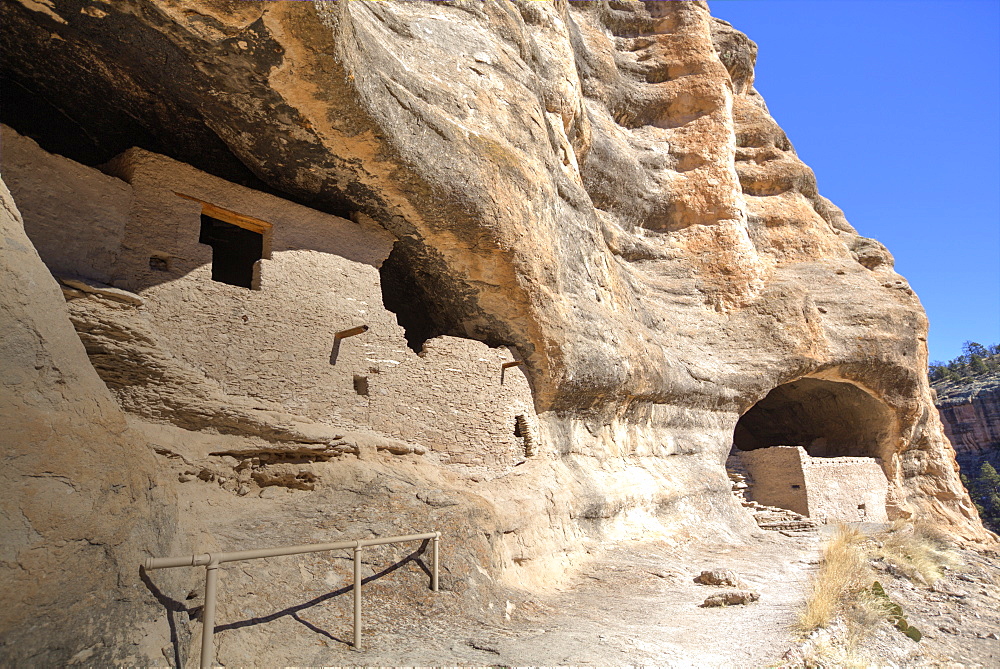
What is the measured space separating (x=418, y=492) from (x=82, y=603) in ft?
11.2

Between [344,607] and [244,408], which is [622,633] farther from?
[244,408]

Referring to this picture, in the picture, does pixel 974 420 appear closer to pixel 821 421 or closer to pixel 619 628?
pixel 821 421

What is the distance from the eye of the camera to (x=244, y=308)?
6484mm

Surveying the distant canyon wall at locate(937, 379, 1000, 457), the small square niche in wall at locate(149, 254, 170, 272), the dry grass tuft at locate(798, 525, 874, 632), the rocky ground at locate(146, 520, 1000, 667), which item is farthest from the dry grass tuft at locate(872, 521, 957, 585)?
the distant canyon wall at locate(937, 379, 1000, 457)

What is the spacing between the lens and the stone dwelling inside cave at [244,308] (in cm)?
559

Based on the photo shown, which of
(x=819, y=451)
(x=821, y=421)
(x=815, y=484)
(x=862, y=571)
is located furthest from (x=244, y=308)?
(x=819, y=451)

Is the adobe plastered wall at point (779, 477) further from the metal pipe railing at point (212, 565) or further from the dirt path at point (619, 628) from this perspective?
the metal pipe railing at point (212, 565)

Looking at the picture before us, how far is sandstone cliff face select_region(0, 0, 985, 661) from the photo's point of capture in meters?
6.07

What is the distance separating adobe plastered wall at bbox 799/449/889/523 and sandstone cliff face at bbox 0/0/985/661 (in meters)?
0.86

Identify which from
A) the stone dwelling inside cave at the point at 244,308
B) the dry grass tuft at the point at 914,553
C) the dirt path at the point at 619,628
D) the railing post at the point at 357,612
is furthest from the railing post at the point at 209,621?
the dry grass tuft at the point at 914,553

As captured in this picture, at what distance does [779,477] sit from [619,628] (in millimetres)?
9593

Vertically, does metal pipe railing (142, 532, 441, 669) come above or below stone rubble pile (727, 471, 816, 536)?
above

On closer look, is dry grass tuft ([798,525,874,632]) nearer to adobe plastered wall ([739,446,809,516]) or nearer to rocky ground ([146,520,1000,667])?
rocky ground ([146,520,1000,667])

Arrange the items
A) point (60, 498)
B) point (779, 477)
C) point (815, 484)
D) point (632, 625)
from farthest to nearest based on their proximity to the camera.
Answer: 1. point (779, 477)
2. point (815, 484)
3. point (632, 625)
4. point (60, 498)
